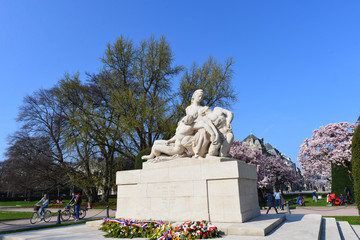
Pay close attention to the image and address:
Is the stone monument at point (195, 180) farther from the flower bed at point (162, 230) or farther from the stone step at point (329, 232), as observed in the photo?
the stone step at point (329, 232)

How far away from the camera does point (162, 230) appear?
5.68 meters

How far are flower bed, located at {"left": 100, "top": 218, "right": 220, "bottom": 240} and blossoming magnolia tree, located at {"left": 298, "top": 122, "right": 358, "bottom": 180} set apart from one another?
23.0m

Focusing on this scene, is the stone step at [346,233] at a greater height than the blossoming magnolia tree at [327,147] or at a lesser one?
lesser

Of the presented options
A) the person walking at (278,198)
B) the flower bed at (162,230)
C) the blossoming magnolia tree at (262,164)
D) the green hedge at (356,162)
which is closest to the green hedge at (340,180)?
the blossoming magnolia tree at (262,164)

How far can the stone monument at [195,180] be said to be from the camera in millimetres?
6574

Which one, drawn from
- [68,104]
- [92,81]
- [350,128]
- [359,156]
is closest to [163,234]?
[359,156]

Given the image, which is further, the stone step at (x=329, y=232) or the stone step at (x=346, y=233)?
the stone step at (x=346, y=233)

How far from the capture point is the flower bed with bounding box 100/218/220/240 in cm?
543

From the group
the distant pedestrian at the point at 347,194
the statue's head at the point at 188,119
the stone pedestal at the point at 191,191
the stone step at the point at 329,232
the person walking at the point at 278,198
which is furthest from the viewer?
the distant pedestrian at the point at 347,194

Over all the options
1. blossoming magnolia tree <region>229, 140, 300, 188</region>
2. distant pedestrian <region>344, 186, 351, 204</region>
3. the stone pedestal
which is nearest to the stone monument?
the stone pedestal

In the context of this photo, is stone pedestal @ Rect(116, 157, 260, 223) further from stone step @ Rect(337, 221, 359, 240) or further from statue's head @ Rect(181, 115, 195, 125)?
stone step @ Rect(337, 221, 359, 240)

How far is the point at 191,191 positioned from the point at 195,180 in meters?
0.33

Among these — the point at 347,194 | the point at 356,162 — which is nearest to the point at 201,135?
the point at 356,162

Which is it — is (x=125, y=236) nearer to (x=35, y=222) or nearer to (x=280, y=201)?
(x=35, y=222)
